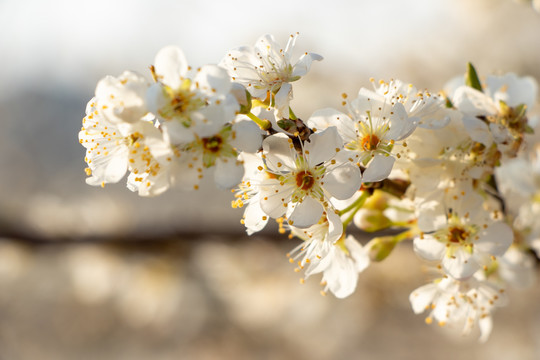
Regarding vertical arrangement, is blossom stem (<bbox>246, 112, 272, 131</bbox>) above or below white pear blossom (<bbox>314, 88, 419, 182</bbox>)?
above

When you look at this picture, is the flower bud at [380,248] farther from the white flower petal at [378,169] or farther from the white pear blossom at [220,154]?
the white pear blossom at [220,154]

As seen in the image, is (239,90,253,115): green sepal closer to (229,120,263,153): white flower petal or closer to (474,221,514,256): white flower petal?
(229,120,263,153): white flower petal

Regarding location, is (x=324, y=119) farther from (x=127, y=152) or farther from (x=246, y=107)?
(x=127, y=152)

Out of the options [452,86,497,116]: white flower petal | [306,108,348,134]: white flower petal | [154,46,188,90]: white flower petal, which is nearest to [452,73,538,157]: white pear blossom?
[452,86,497,116]: white flower petal

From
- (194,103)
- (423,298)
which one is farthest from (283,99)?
(423,298)

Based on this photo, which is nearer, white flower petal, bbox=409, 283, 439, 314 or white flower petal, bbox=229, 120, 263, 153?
white flower petal, bbox=229, 120, 263, 153

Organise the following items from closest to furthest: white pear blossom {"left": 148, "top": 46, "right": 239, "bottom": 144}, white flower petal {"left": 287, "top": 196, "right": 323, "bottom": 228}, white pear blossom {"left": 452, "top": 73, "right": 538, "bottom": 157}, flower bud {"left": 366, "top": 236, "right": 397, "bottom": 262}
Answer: white pear blossom {"left": 148, "top": 46, "right": 239, "bottom": 144}, white flower petal {"left": 287, "top": 196, "right": 323, "bottom": 228}, white pear blossom {"left": 452, "top": 73, "right": 538, "bottom": 157}, flower bud {"left": 366, "top": 236, "right": 397, "bottom": 262}

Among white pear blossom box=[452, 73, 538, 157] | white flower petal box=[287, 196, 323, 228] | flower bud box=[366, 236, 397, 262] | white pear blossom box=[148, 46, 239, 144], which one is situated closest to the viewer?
white pear blossom box=[148, 46, 239, 144]
